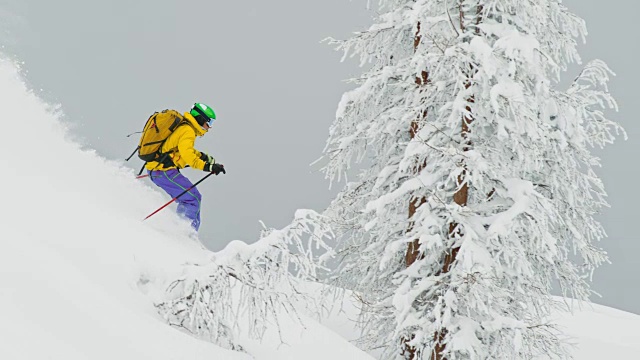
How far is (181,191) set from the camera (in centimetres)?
1140

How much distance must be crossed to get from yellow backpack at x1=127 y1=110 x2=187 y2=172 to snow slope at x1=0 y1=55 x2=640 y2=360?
861 millimetres

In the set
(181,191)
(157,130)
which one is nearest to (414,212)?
(181,191)

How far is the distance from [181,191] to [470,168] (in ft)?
16.2

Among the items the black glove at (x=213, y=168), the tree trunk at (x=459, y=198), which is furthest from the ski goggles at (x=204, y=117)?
the tree trunk at (x=459, y=198)

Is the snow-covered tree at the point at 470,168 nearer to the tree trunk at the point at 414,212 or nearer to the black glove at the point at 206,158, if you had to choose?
the tree trunk at the point at 414,212

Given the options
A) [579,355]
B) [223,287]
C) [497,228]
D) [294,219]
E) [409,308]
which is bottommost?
[223,287]

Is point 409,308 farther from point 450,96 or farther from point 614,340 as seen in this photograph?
point 614,340

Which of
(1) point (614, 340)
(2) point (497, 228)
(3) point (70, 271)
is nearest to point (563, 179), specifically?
(2) point (497, 228)

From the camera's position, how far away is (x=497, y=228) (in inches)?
358

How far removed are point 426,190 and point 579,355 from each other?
1253cm

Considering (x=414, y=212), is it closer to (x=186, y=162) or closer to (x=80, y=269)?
(x=186, y=162)

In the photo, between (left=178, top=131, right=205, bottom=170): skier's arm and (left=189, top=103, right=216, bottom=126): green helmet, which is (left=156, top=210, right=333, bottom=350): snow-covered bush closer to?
(left=178, top=131, right=205, bottom=170): skier's arm

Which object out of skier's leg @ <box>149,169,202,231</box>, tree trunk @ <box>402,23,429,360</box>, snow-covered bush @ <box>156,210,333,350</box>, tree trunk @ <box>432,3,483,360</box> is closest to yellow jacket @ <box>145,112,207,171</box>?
skier's leg @ <box>149,169,202,231</box>

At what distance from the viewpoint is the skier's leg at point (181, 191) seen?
11.3 meters
